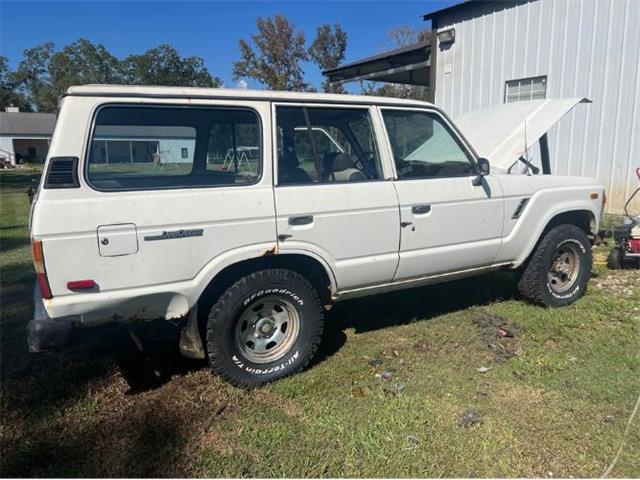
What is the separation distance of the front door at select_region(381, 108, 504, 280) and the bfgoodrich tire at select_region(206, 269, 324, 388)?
0.90 metres

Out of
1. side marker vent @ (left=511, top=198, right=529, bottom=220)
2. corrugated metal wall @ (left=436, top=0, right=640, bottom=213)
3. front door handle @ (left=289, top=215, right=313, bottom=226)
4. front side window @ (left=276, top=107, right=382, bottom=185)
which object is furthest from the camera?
corrugated metal wall @ (left=436, top=0, right=640, bottom=213)

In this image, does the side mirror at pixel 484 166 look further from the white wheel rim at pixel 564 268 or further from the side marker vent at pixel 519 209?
the white wheel rim at pixel 564 268

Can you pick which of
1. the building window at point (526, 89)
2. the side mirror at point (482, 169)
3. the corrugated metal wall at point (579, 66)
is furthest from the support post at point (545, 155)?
the building window at point (526, 89)

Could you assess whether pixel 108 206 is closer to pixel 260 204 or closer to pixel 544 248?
pixel 260 204

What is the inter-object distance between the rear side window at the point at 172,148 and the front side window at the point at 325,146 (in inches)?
9.2

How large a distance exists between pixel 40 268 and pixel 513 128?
14.9ft

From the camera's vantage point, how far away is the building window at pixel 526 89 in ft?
35.0

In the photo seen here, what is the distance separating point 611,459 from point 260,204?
2519mm

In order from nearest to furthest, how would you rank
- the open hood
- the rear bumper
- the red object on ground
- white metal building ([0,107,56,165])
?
the rear bumper, the open hood, the red object on ground, white metal building ([0,107,56,165])

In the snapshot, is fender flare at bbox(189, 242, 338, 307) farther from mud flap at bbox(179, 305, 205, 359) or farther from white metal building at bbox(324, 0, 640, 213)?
white metal building at bbox(324, 0, 640, 213)

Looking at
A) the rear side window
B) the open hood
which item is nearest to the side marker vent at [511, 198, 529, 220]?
the open hood

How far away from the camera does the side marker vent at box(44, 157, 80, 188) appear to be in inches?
112

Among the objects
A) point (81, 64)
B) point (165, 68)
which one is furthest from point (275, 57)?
point (81, 64)

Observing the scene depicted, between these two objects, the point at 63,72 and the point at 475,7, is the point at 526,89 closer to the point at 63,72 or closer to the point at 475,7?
the point at 475,7
